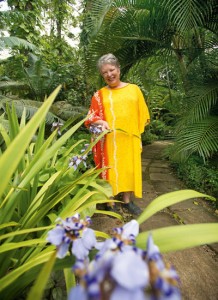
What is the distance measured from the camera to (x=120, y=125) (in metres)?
2.41

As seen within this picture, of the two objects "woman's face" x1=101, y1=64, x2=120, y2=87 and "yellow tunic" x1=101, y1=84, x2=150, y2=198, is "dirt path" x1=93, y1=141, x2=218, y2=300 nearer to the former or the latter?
"yellow tunic" x1=101, y1=84, x2=150, y2=198

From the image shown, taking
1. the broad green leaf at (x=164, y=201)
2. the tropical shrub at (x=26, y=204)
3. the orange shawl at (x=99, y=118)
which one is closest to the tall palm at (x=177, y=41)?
the orange shawl at (x=99, y=118)

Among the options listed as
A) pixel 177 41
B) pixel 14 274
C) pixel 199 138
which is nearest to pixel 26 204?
pixel 14 274

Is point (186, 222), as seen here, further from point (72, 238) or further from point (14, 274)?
point (72, 238)

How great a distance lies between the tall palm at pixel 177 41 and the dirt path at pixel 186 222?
65 cm

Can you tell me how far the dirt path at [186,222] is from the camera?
1448 mm

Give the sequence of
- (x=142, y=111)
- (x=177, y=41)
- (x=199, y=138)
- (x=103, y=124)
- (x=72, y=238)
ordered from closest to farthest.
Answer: (x=72, y=238) → (x=103, y=124) → (x=142, y=111) → (x=199, y=138) → (x=177, y=41)

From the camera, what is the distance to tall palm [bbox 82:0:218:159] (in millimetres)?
3244

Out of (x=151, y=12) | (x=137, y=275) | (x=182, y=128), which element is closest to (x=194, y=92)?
(x=182, y=128)

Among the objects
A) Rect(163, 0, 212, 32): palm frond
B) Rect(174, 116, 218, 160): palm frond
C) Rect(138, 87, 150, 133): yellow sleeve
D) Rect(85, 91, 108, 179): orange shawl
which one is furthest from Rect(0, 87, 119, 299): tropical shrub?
Rect(163, 0, 212, 32): palm frond

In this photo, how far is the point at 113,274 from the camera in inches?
11.2

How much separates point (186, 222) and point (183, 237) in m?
1.89

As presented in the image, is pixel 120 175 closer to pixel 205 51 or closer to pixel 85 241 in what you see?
pixel 85 241

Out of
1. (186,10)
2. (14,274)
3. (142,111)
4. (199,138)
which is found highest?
(186,10)
